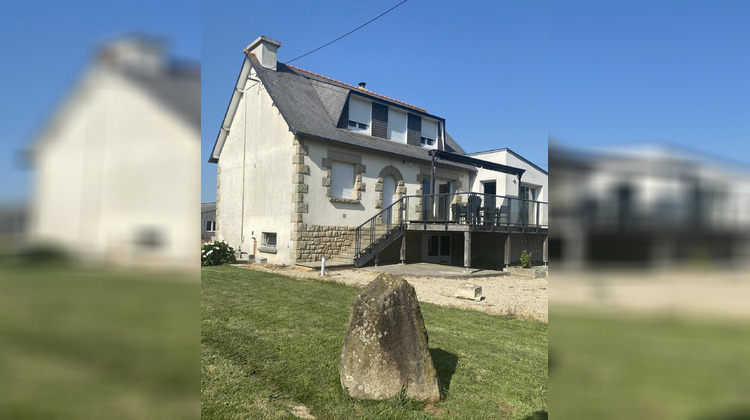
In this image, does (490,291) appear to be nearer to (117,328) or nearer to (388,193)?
(388,193)

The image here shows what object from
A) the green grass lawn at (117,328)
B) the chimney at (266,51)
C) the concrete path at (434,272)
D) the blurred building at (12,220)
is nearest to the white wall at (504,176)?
the concrete path at (434,272)

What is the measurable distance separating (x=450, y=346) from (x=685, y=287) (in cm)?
477

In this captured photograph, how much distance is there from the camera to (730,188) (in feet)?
2.35

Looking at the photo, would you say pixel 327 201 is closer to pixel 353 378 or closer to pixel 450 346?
pixel 450 346

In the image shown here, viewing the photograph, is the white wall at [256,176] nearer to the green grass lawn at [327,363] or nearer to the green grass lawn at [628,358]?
the green grass lawn at [327,363]

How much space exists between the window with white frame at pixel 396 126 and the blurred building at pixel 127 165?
18530 millimetres

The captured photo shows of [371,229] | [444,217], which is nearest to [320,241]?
[371,229]

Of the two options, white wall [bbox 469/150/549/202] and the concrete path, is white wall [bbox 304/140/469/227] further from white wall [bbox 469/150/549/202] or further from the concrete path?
white wall [bbox 469/150/549/202]

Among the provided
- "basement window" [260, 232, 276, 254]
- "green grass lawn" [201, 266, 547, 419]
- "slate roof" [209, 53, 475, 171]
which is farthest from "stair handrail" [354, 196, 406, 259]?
"green grass lawn" [201, 266, 547, 419]

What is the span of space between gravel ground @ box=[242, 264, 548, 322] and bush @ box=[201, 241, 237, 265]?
4.35 ft

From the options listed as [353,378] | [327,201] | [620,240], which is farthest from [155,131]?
[327,201]

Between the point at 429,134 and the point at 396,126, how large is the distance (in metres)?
2.28

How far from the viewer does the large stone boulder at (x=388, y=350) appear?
362 centimetres

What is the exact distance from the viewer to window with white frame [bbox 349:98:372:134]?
18125 mm
